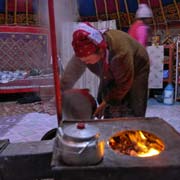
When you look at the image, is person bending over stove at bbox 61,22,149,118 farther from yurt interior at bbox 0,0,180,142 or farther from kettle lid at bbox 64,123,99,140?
yurt interior at bbox 0,0,180,142

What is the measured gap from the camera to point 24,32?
11.1 ft

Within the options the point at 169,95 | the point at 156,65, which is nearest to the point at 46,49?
the point at 156,65

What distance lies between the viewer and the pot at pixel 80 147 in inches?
26.8

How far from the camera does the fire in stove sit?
0.87 meters

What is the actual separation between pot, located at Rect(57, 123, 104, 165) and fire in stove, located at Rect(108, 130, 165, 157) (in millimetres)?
162

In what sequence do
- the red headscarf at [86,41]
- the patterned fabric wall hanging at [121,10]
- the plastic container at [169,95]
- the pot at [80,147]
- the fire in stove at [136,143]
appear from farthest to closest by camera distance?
the patterned fabric wall hanging at [121,10], the plastic container at [169,95], the red headscarf at [86,41], the fire in stove at [136,143], the pot at [80,147]

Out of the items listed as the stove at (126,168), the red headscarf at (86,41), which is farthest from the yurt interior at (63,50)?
the stove at (126,168)

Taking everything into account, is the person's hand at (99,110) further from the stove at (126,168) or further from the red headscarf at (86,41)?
Answer: the stove at (126,168)

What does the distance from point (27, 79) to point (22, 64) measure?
10.1 inches

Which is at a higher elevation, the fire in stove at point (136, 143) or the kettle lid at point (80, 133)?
the kettle lid at point (80, 133)

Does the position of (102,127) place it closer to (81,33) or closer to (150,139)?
(150,139)

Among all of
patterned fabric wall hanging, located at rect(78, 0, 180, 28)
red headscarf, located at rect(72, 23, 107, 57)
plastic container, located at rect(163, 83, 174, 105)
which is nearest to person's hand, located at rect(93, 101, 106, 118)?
red headscarf, located at rect(72, 23, 107, 57)

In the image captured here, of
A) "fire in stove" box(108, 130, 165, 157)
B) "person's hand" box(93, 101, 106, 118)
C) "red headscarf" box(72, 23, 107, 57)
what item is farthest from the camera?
"person's hand" box(93, 101, 106, 118)

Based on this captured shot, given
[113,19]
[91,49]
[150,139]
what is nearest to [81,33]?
[91,49]
